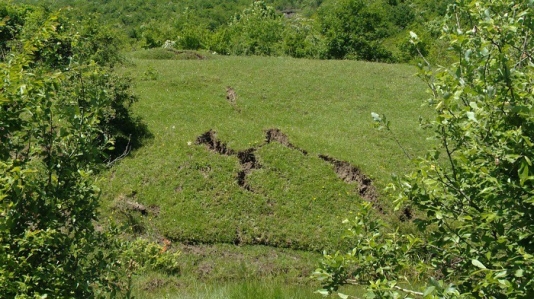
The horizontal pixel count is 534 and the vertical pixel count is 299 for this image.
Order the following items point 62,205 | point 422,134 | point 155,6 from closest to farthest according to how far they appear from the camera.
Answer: point 62,205 → point 422,134 → point 155,6

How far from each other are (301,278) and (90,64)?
396 inches

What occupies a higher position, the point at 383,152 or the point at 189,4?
the point at 383,152

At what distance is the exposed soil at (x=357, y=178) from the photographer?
17.4m

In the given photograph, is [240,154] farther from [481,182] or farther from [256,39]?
[256,39]

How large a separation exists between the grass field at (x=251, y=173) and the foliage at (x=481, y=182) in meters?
5.49

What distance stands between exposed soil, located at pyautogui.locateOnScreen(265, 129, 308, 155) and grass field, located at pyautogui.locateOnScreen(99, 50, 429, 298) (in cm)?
5

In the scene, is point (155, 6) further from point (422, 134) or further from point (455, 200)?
point (455, 200)

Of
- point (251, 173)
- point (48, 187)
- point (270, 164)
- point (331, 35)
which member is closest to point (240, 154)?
point (251, 173)

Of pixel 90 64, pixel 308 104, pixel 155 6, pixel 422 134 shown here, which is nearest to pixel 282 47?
pixel 308 104

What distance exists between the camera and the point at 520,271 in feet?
12.0

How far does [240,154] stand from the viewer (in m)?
19.0

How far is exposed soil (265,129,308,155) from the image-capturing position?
778 inches

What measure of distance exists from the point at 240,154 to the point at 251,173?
1.06 m

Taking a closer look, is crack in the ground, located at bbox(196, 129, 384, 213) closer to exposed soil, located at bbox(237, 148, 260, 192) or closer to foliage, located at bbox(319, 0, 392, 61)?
exposed soil, located at bbox(237, 148, 260, 192)
